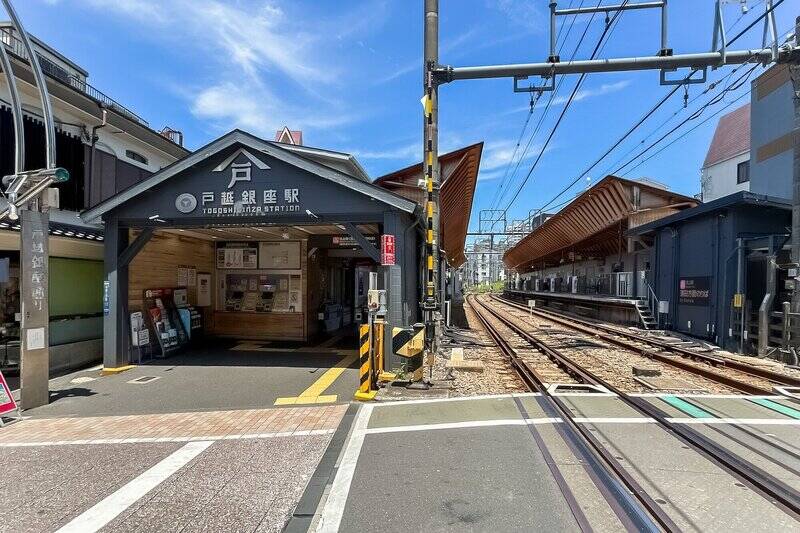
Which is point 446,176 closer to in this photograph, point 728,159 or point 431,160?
point 431,160

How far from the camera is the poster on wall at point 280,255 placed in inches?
525

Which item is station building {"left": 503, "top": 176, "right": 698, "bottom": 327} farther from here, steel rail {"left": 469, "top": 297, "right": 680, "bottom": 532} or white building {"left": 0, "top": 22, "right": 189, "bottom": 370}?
white building {"left": 0, "top": 22, "right": 189, "bottom": 370}

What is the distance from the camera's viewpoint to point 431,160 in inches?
381

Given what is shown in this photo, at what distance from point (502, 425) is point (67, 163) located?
37.4 feet

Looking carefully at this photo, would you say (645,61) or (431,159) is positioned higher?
(645,61)

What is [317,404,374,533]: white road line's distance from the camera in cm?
347

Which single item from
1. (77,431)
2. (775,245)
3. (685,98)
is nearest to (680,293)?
(775,245)

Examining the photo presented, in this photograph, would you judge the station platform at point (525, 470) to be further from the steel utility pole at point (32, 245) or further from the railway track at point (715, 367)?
the steel utility pole at point (32, 245)

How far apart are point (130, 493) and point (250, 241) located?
10.1 m

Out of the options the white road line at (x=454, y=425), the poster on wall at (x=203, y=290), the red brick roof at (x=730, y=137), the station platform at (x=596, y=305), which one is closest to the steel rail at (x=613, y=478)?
the white road line at (x=454, y=425)

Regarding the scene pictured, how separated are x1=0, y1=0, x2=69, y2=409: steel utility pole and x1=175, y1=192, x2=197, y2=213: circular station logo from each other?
2.51 metres

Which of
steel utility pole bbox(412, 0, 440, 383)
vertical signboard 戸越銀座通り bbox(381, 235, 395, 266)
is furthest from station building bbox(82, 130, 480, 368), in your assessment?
steel utility pole bbox(412, 0, 440, 383)

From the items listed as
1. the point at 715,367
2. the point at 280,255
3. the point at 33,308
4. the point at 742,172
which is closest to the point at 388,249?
the point at 33,308

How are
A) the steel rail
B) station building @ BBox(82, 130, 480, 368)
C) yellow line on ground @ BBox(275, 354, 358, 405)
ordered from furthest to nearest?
station building @ BBox(82, 130, 480, 368)
yellow line on ground @ BBox(275, 354, 358, 405)
the steel rail
